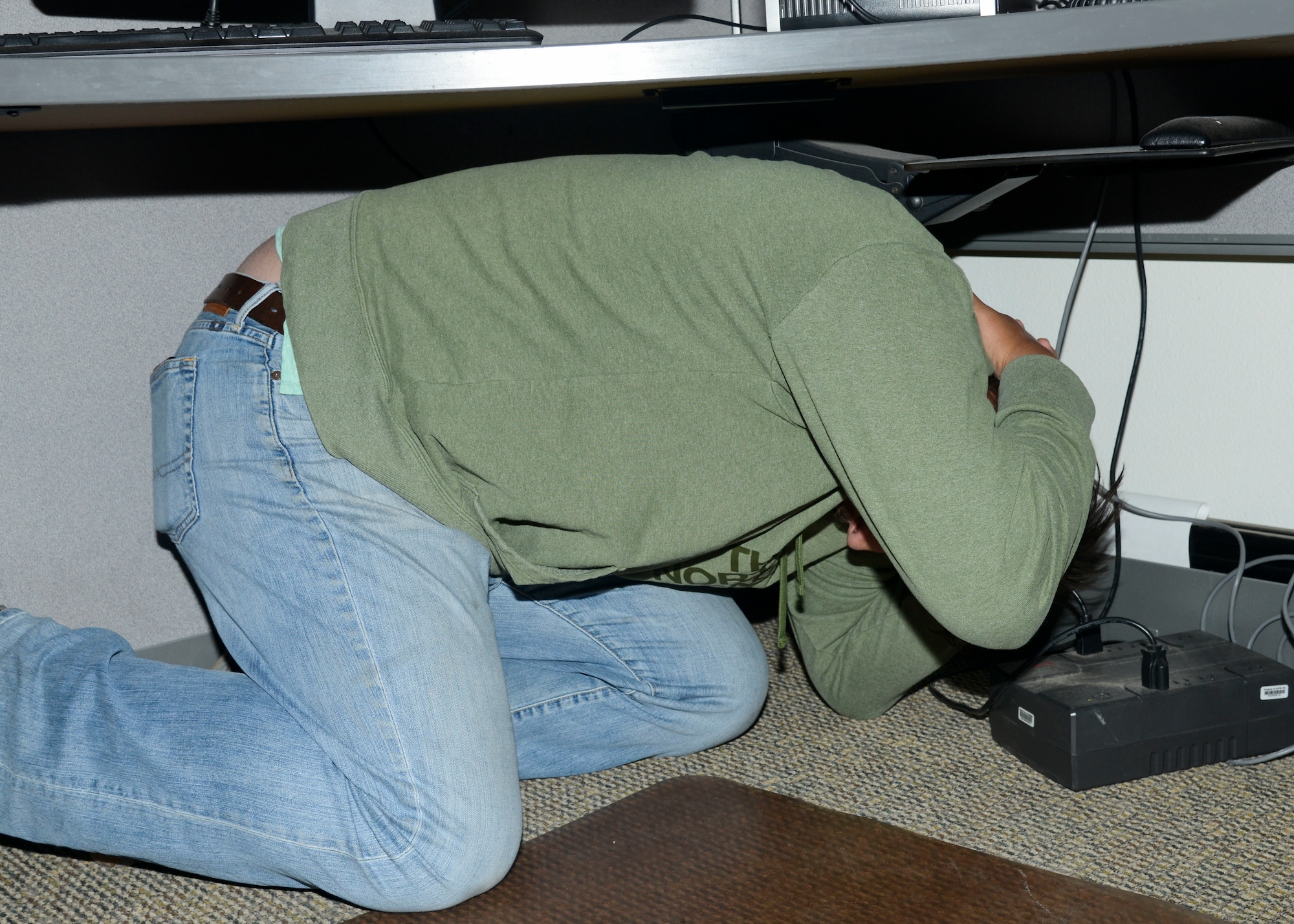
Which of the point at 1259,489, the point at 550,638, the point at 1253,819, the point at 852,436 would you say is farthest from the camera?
the point at 1259,489

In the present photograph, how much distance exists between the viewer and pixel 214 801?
2.72 ft

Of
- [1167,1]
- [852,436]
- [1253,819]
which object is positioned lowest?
[1253,819]

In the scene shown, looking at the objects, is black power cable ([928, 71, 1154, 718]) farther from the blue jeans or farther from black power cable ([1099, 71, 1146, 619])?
the blue jeans

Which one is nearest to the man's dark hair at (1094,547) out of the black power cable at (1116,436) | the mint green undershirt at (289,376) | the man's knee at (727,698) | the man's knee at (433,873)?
the black power cable at (1116,436)

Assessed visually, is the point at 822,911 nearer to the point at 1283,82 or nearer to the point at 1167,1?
the point at 1167,1

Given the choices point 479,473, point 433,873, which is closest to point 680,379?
point 479,473

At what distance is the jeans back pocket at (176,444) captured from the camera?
86 cm

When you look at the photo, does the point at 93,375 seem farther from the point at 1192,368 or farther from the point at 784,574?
the point at 1192,368

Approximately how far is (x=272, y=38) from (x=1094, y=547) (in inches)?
36.4

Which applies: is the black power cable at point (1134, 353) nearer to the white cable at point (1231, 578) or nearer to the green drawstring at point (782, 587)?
the white cable at point (1231, 578)

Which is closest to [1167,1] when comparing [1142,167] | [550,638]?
[1142,167]

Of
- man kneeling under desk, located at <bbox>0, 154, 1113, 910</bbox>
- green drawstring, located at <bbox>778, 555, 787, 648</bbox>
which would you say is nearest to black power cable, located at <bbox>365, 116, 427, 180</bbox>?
man kneeling under desk, located at <bbox>0, 154, 1113, 910</bbox>

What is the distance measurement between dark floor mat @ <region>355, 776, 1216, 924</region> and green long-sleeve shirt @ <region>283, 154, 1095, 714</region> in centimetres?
22

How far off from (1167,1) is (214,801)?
0.86 metres
